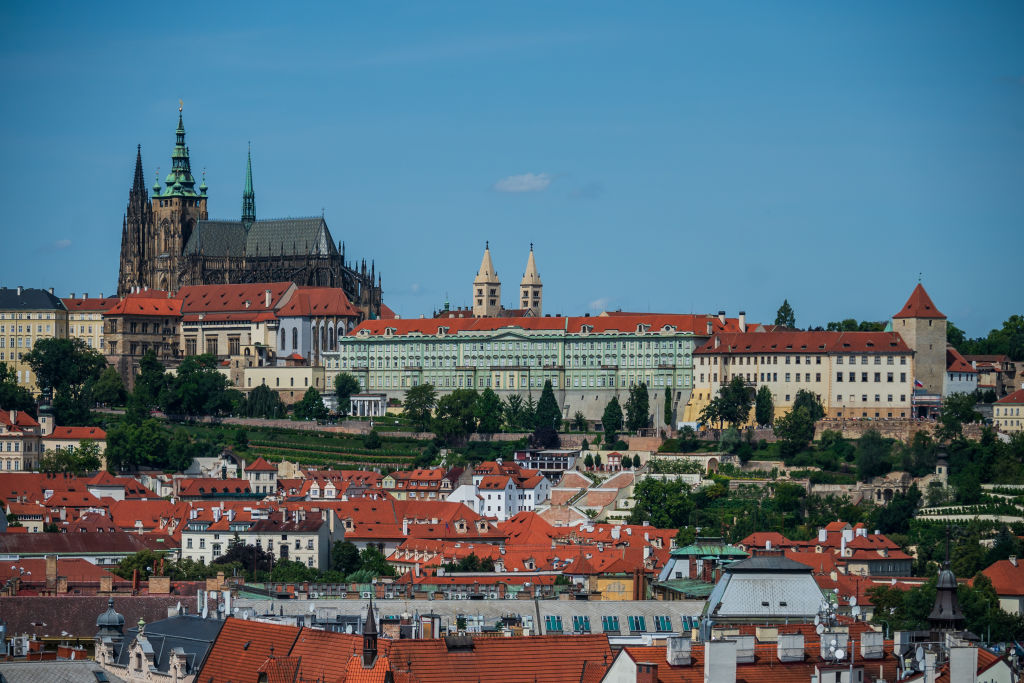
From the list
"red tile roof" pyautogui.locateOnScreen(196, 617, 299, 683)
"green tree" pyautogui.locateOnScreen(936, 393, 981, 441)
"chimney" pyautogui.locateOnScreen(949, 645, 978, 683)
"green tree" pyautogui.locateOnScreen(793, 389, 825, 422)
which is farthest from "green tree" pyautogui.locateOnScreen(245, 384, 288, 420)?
"chimney" pyautogui.locateOnScreen(949, 645, 978, 683)

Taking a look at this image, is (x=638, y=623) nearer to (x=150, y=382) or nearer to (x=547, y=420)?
(x=547, y=420)

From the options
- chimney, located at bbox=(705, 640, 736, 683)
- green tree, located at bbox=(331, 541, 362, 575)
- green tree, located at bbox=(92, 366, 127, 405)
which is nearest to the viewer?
chimney, located at bbox=(705, 640, 736, 683)

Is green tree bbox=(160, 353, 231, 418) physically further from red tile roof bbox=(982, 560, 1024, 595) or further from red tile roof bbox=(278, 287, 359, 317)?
red tile roof bbox=(982, 560, 1024, 595)

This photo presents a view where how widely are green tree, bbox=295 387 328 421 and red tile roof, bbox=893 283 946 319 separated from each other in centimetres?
3723

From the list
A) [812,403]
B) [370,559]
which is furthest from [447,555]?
[812,403]

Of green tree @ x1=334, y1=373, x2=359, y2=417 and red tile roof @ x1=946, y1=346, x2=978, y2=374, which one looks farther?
green tree @ x1=334, y1=373, x2=359, y2=417

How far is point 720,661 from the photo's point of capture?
37656mm

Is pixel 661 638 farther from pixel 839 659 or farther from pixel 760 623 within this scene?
pixel 839 659

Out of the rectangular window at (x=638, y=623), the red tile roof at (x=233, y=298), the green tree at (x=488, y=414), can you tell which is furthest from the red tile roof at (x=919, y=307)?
the rectangular window at (x=638, y=623)

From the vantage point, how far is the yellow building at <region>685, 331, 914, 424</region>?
461 feet

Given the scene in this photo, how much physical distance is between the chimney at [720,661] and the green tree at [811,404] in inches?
3980

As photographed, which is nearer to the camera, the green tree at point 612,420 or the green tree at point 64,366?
the green tree at point 612,420

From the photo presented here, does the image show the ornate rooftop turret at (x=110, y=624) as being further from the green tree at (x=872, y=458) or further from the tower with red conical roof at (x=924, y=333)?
the tower with red conical roof at (x=924, y=333)

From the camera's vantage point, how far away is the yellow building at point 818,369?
140m
